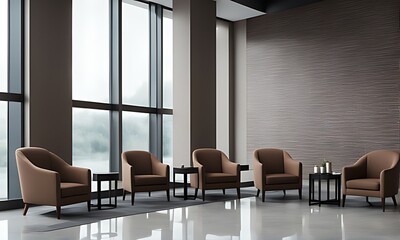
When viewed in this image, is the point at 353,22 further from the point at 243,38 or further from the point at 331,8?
the point at 243,38

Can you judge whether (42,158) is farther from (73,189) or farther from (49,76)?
(49,76)

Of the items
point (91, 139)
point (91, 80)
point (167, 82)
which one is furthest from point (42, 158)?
point (167, 82)

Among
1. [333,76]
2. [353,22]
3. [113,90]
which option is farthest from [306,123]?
[113,90]

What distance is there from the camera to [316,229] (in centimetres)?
593

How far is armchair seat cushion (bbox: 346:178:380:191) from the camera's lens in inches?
302

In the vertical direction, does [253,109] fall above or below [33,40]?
below

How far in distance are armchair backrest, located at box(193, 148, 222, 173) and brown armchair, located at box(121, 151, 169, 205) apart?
822 mm

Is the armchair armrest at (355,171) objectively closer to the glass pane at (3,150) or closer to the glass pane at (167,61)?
the glass pane at (167,61)

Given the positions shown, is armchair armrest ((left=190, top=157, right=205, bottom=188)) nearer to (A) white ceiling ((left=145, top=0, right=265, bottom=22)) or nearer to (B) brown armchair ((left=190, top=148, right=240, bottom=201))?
(B) brown armchair ((left=190, top=148, right=240, bottom=201))

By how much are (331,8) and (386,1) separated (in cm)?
121

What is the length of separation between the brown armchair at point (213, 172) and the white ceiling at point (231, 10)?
3.45 metres

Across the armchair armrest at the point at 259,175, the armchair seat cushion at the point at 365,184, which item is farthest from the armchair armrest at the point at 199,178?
the armchair seat cushion at the point at 365,184

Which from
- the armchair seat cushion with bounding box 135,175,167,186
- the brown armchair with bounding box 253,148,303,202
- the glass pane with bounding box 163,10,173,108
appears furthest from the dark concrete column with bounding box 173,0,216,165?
the armchair seat cushion with bounding box 135,175,167,186

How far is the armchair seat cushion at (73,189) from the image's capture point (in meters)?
6.71
